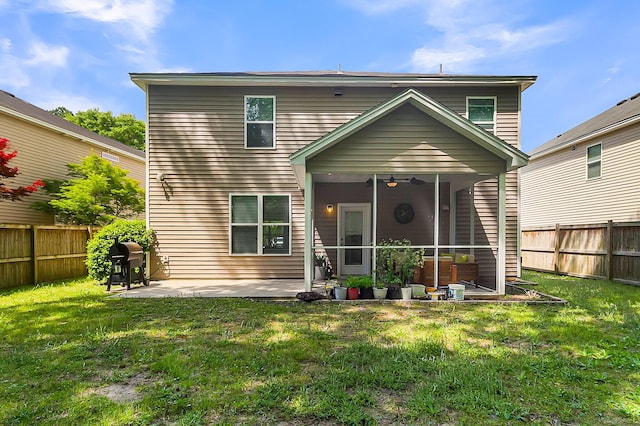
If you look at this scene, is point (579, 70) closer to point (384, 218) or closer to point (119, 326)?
point (384, 218)

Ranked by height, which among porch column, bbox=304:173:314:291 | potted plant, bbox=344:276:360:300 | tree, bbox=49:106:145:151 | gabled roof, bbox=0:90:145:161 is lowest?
potted plant, bbox=344:276:360:300

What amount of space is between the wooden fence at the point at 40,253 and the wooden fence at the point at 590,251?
1534 centimetres

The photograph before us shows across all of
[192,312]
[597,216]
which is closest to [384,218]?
[192,312]

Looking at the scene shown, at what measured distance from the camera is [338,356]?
151 inches

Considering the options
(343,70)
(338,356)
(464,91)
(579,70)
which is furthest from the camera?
(579,70)

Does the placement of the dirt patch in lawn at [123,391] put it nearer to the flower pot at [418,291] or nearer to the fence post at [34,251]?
the flower pot at [418,291]

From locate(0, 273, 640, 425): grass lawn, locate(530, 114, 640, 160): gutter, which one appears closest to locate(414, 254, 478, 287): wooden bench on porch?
locate(0, 273, 640, 425): grass lawn

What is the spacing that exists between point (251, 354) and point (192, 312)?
2.40m

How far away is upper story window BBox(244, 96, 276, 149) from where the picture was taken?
9312mm

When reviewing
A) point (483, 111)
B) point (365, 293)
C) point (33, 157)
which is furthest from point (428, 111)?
point (33, 157)

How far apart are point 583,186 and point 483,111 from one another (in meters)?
7.55

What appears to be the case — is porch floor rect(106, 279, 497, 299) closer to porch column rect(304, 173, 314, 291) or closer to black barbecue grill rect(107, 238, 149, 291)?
black barbecue grill rect(107, 238, 149, 291)

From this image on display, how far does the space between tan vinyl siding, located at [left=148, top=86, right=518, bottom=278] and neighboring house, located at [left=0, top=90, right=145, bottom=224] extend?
5728mm

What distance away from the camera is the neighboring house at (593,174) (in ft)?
37.4
